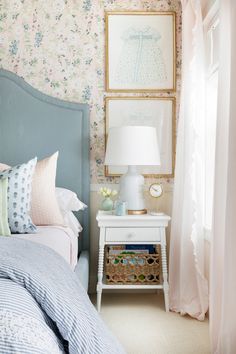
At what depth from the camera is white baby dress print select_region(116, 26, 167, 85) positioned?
3744mm

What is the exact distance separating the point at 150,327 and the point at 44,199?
1063 mm

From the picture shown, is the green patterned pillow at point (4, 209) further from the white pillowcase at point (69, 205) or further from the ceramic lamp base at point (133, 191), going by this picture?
the ceramic lamp base at point (133, 191)

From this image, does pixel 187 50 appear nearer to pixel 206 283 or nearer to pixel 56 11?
pixel 56 11

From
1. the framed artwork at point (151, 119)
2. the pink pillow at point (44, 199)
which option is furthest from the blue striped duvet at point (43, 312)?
the framed artwork at point (151, 119)

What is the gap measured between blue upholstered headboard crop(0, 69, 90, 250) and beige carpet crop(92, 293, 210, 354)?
1.86 ft

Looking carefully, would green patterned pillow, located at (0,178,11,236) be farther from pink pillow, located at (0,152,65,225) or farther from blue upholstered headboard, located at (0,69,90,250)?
blue upholstered headboard, located at (0,69,90,250)

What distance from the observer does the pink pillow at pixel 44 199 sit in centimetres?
303

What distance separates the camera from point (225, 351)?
2.18 m

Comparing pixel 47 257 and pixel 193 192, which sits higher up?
pixel 193 192

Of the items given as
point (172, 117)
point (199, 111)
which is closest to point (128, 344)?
point (199, 111)

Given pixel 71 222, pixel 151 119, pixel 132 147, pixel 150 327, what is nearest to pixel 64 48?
pixel 151 119

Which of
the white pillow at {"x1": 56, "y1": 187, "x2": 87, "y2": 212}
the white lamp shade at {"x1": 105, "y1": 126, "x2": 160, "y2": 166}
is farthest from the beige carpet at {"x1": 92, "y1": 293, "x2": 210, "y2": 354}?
the white lamp shade at {"x1": 105, "y1": 126, "x2": 160, "y2": 166}

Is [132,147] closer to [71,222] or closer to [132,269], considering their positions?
[71,222]

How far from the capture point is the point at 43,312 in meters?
1.38
